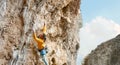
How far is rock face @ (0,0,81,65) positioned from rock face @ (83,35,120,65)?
10.2 meters

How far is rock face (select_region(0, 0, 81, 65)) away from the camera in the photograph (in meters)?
15.2

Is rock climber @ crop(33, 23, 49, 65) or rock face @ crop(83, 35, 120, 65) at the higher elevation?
rock climber @ crop(33, 23, 49, 65)

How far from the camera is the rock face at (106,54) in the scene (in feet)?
87.6

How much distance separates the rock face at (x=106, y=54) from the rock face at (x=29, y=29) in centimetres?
1023

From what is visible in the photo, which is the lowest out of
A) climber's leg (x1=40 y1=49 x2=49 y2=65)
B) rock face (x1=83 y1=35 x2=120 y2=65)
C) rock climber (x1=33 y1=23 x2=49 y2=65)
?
rock face (x1=83 y1=35 x2=120 y2=65)

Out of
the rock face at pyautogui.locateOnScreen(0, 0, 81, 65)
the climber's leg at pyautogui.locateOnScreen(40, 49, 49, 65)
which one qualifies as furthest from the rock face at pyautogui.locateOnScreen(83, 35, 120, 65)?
the climber's leg at pyautogui.locateOnScreen(40, 49, 49, 65)

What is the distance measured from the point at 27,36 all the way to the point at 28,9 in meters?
1.17

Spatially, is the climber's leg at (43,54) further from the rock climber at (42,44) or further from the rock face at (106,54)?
the rock face at (106,54)

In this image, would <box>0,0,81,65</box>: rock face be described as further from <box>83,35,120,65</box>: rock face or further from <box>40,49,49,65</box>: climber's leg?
<box>83,35,120,65</box>: rock face

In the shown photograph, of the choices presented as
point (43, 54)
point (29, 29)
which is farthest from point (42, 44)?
point (29, 29)

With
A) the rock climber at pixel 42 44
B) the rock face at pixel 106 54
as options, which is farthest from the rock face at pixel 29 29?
the rock face at pixel 106 54

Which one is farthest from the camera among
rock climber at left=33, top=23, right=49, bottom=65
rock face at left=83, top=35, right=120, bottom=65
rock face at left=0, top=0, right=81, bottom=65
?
rock face at left=83, top=35, right=120, bottom=65

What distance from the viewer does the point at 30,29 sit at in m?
15.4

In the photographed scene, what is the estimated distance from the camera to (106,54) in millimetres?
27375
